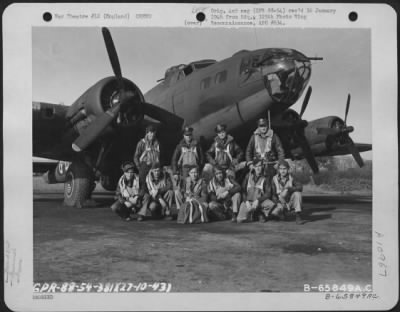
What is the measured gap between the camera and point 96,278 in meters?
6.15

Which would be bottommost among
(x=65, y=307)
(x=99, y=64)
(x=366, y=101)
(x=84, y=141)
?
(x=65, y=307)

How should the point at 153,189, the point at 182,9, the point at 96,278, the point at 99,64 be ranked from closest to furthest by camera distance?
the point at 96,278 → the point at 182,9 → the point at 153,189 → the point at 99,64

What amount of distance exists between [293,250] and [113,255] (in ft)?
8.56

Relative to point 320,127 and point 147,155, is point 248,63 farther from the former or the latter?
point 320,127

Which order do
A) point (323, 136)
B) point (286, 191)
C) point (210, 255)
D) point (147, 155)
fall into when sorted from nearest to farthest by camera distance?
point (210, 255) < point (286, 191) < point (147, 155) < point (323, 136)

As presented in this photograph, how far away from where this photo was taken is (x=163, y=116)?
32.5 ft

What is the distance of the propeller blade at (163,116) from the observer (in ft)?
31.6

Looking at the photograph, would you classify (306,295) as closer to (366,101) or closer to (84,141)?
(366,101)

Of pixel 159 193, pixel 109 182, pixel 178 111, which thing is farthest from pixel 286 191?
pixel 109 182

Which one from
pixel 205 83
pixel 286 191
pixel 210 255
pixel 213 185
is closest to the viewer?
pixel 210 255

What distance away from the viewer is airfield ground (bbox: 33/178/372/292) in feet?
19.9

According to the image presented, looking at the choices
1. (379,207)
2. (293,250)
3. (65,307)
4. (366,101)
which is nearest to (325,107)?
(366,101)

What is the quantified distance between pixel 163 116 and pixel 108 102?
1.30m

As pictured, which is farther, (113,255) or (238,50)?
(238,50)
